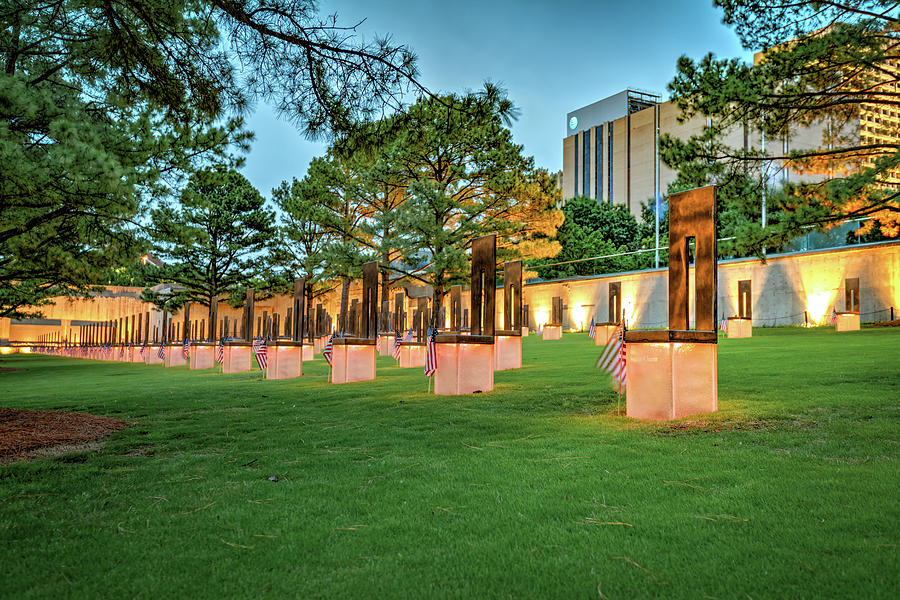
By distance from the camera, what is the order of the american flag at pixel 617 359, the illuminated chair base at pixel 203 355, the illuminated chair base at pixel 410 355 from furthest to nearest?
the illuminated chair base at pixel 203 355 < the illuminated chair base at pixel 410 355 < the american flag at pixel 617 359

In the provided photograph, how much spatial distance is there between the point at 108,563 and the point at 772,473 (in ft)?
13.4

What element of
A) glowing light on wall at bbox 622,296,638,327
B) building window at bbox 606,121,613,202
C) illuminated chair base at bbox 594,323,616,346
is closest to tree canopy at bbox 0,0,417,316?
illuminated chair base at bbox 594,323,616,346

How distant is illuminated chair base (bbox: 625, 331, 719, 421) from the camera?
6.43m

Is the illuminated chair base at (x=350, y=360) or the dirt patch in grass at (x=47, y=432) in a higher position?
the illuminated chair base at (x=350, y=360)

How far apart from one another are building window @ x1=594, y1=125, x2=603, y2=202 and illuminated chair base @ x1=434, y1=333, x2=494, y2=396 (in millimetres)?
56420

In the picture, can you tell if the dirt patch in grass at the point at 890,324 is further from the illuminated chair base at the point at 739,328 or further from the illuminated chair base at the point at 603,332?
the illuminated chair base at the point at 603,332

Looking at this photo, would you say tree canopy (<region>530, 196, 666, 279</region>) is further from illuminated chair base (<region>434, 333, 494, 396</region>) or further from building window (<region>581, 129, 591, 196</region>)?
illuminated chair base (<region>434, 333, 494, 396</region>)

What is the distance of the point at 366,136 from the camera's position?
6.29m

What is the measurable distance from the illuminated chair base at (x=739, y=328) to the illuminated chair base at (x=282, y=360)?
1493 centimetres

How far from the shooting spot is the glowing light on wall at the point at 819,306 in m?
24.2

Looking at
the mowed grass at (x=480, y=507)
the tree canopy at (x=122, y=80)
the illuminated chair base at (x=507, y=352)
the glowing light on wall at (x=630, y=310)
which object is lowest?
the mowed grass at (x=480, y=507)

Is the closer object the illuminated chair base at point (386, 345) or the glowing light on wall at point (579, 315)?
the illuminated chair base at point (386, 345)

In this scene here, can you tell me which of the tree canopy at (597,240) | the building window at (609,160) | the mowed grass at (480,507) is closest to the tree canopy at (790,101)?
the mowed grass at (480,507)

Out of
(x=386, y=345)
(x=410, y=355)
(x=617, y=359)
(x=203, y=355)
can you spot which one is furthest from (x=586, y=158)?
(x=617, y=359)
